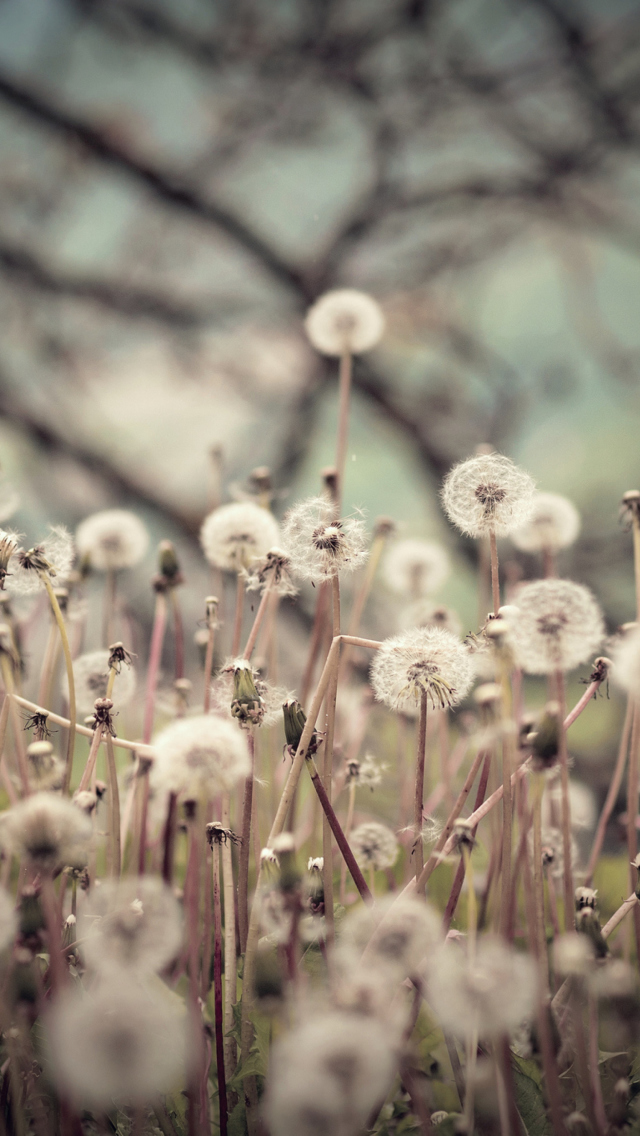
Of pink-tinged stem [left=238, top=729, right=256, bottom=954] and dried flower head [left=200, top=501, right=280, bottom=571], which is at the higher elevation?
Result: dried flower head [left=200, top=501, right=280, bottom=571]

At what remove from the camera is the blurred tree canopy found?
1.54m

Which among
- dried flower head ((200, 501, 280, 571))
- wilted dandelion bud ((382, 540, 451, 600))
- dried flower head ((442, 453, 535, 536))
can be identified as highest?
wilted dandelion bud ((382, 540, 451, 600))

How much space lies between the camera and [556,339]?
1.55 m

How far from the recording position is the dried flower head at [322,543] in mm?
382

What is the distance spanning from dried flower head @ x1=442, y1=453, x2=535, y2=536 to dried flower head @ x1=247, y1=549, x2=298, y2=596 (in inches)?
3.8

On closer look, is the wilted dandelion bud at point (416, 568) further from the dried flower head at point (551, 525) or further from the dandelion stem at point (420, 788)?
the dandelion stem at point (420, 788)

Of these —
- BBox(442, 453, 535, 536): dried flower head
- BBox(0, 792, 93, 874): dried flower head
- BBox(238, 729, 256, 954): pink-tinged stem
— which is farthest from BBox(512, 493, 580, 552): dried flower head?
BBox(0, 792, 93, 874): dried flower head

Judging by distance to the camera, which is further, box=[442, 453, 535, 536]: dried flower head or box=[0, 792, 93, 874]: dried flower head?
box=[442, 453, 535, 536]: dried flower head

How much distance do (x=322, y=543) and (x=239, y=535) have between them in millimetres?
119

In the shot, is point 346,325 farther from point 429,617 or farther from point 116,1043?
point 116,1043

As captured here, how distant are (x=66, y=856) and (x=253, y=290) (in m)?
1.55

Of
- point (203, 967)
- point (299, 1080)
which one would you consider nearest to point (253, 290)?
point (203, 967)

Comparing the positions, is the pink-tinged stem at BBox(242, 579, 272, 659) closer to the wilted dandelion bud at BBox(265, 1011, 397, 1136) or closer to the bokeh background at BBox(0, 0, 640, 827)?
the wilted dandelion bud at BBox(265, 1011, 397, 1136)

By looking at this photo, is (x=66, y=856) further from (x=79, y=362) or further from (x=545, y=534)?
(x=79, y=362)
